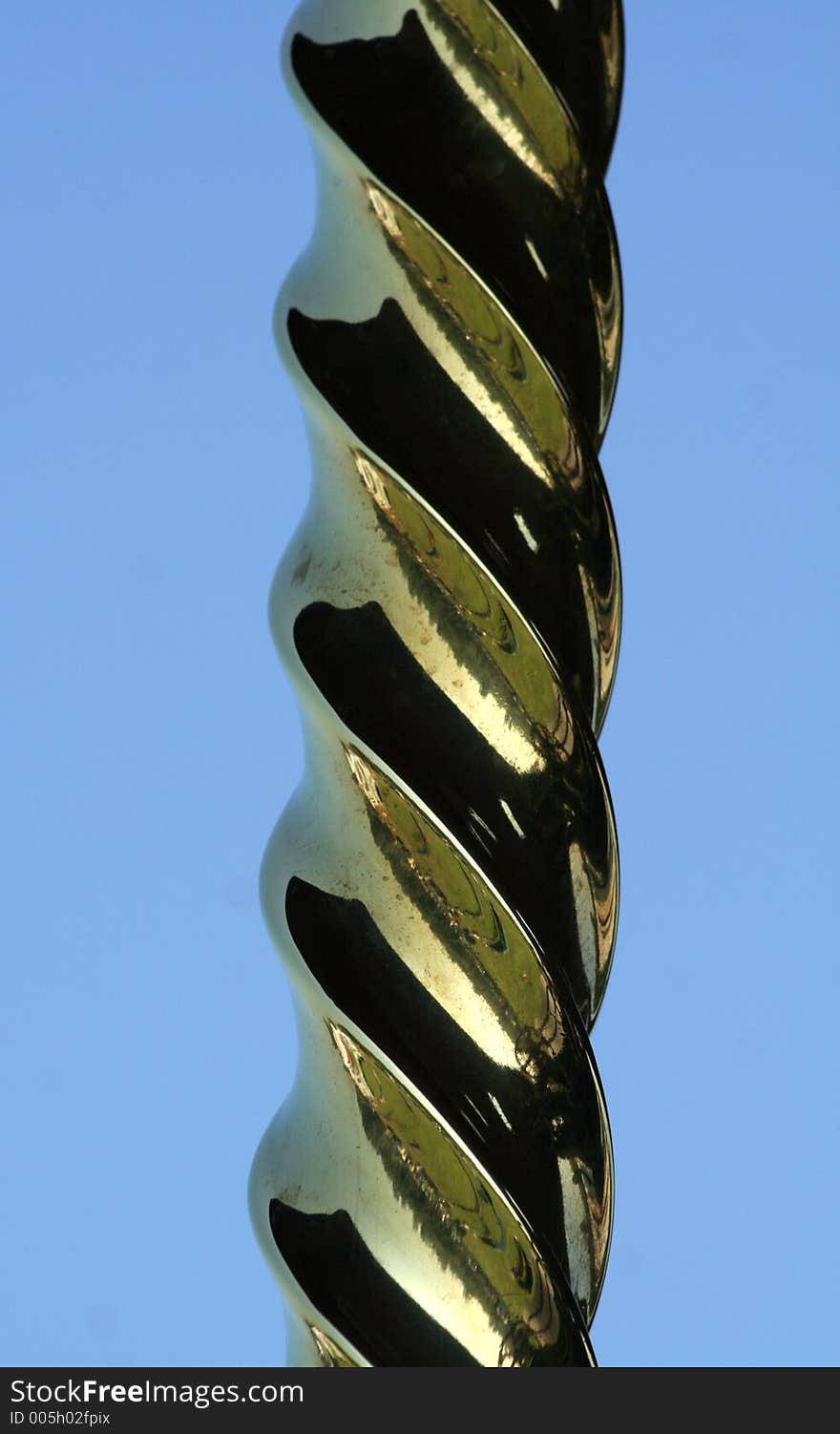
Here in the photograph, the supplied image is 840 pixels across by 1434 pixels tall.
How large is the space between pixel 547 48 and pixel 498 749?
2.2 inches

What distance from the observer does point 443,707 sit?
0.39 feet

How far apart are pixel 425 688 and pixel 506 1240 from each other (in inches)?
1.5

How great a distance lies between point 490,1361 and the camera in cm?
11

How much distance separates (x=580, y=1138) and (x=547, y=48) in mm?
83

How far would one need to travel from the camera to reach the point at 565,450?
125 millimetres

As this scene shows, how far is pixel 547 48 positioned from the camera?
0.43ft

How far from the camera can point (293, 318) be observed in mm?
124

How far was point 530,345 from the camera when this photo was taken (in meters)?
0.13

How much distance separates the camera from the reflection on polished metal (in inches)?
4.5

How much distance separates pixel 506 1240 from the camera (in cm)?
11

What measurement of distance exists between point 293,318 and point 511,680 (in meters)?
0.03

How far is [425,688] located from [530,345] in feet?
0.09

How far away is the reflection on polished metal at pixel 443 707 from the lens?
0.11 m

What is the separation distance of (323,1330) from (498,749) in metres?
0.04
